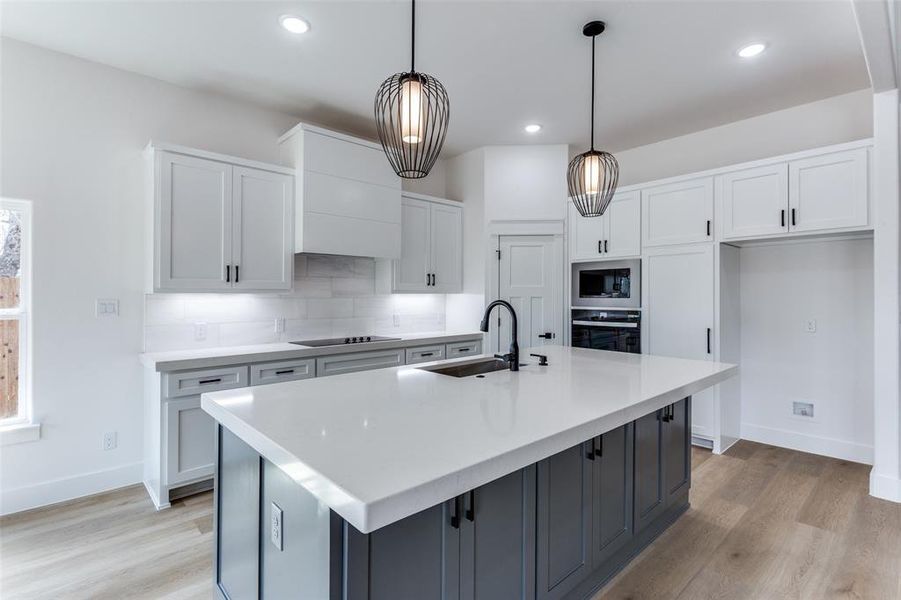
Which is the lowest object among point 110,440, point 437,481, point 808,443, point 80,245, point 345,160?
point 808,443

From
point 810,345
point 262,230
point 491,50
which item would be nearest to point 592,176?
point 491,50

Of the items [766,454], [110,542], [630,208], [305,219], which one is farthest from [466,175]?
[110,542]

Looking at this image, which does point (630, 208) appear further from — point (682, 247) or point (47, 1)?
point (47, 1)

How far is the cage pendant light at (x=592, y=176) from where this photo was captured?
247cm

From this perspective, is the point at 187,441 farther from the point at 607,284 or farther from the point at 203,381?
the point at 607,284

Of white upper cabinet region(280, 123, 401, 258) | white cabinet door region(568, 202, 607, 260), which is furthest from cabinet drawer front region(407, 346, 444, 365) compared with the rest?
white cabinet door region(568, 202, 607, 260)

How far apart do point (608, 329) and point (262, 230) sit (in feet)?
10.5

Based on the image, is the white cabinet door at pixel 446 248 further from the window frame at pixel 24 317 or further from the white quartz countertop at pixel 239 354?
the window frame at pixel 24 317

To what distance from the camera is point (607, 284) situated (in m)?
4.44

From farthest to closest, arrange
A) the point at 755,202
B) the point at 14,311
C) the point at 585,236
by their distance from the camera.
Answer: the point at 585,236 → the point at 755,202 → the point at 14,311

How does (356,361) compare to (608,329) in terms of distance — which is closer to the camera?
(356,361)

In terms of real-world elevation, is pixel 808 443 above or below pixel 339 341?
below

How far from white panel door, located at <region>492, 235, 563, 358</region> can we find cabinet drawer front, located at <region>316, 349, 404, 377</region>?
4.13 feet

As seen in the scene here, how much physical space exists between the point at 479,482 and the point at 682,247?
357 centimetres
